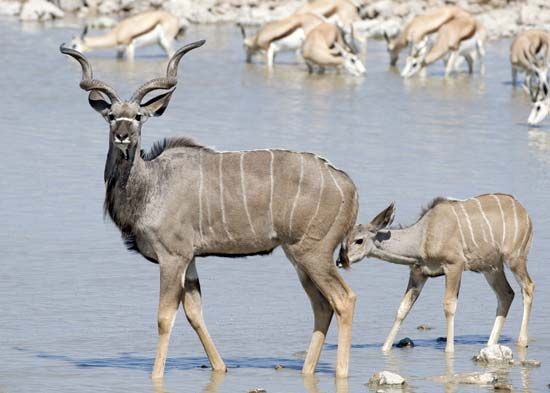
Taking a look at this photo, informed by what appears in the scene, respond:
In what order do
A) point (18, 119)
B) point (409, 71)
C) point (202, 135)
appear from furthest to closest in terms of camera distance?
point (409, 71) → point (18, 119) → point (202, 135)

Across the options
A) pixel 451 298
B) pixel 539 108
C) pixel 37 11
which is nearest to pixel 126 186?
pixel 451 298

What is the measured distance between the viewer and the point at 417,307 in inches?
383

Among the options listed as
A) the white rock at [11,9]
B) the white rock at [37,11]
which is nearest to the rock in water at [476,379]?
the white rock at [37,11]

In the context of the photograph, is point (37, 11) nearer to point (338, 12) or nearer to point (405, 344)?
point (338, 12)

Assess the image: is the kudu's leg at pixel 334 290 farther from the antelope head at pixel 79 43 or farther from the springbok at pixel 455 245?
the antelope head at pixel 79 43

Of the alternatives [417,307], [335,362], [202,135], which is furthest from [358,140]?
[335,362]

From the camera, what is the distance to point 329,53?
25.1 meters

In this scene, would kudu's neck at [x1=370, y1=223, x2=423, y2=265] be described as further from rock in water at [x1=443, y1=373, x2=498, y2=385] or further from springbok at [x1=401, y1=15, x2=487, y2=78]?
springbok at [x1=401, y1=15, x2=487, y2=78]

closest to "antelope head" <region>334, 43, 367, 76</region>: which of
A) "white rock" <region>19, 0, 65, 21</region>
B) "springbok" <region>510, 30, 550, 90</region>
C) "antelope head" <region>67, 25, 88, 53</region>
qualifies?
"springbok" <region>510, 30, 550, 90</region>

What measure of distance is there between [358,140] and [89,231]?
5622mm

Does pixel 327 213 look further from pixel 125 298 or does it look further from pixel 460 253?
pixel 125 298

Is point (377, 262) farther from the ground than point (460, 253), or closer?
closer

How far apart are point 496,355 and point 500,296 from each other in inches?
34.1

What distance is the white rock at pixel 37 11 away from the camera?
31922mm
